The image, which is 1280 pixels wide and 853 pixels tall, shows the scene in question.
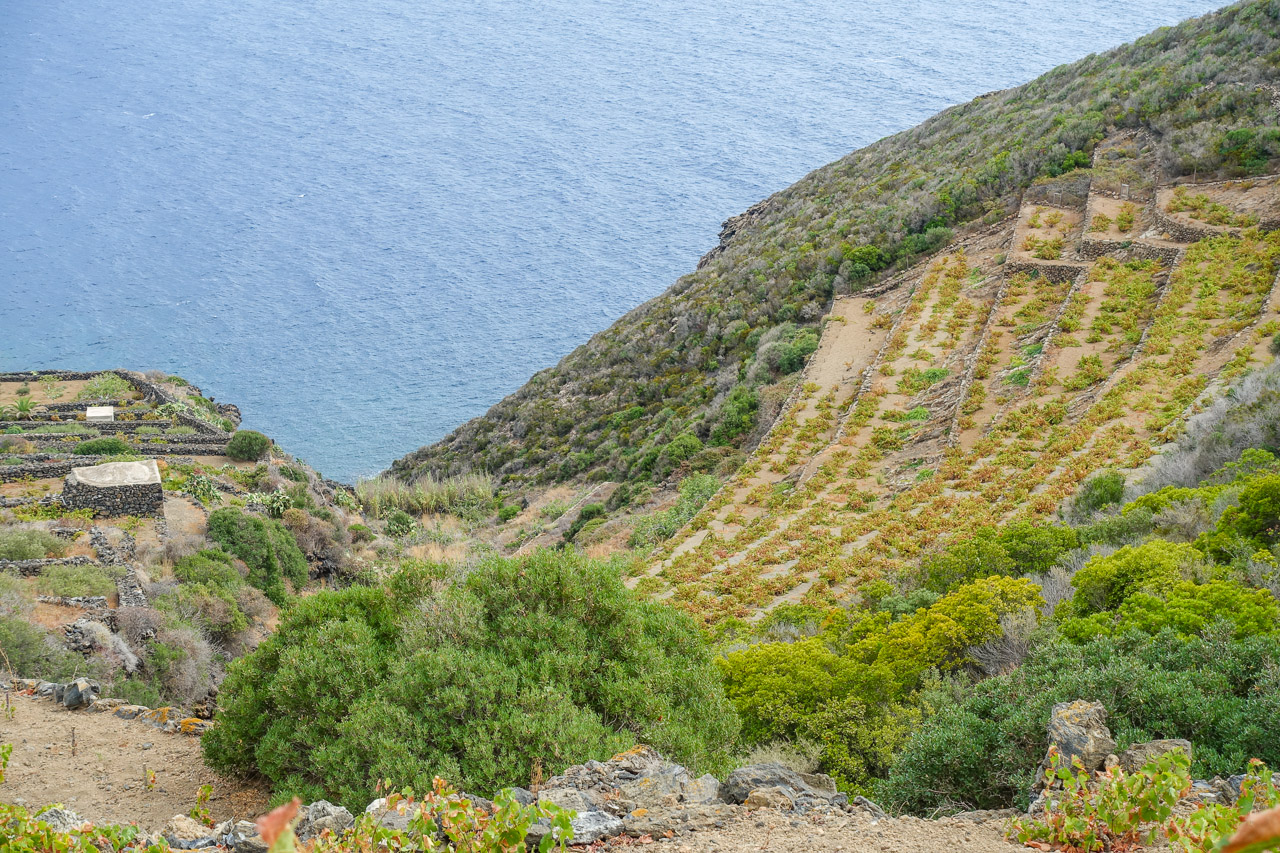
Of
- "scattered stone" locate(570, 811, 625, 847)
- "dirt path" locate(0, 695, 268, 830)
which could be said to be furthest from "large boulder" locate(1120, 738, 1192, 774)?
"dirt path" locate(0, 695, 268, 830)

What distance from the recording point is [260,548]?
25312 mm

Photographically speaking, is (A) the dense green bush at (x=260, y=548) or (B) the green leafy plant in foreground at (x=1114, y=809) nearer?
(B) the green leafy plant in foreground at (x=1114, y=809)

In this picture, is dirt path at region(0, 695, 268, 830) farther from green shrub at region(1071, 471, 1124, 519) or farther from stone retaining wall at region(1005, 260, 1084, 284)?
stone retaining wall at region(1005, 260, 1084, 284)

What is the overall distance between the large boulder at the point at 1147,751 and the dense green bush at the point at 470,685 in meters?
3.74

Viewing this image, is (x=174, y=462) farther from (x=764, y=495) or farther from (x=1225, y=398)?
(x=1225, y=398)

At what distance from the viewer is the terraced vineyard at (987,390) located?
17219 millimetres

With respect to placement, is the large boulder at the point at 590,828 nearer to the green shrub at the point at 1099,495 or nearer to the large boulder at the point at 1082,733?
the large boulder at the point at 1082,733

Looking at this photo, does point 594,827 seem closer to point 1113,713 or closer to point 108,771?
point 1113,713

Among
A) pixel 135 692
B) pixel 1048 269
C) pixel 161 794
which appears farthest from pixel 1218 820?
pixel 1048 269

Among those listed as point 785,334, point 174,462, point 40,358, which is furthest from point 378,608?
point 40,358

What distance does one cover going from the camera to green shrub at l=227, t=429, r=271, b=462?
1352 inches

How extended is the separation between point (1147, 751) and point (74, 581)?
63.4ft

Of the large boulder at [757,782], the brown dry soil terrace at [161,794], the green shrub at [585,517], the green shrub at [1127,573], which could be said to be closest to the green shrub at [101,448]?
the green shrub at [585,517]

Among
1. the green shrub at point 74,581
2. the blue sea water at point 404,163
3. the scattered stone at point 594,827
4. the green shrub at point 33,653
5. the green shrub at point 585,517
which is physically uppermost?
the blue sea water at point 404,163
